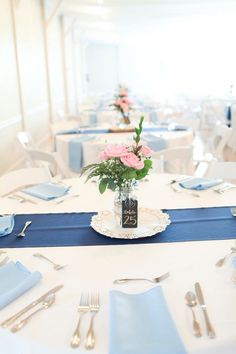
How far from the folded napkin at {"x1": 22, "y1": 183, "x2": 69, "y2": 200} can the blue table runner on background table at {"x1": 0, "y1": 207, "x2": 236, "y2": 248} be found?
244mm

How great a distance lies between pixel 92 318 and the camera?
3.24ft

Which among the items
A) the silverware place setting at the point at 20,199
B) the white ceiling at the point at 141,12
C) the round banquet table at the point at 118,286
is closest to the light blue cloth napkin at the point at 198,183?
the round banquet table at the point at 118,286

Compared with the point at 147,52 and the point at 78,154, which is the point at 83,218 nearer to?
the point at 78,154

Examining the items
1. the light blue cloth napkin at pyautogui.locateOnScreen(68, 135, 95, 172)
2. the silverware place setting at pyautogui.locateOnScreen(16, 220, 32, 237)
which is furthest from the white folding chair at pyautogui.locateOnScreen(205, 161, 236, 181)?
the light blue cloth napkin at pyautogui.locateOnScreen(68, 135, 95, 172)

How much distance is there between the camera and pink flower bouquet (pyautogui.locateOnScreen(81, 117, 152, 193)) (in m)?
1.42

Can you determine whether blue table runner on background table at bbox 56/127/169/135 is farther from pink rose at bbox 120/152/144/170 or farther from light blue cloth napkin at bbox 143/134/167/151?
pink rose at bbox 120/152/144/170

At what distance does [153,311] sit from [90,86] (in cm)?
1680

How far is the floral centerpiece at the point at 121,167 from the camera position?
1423 mm

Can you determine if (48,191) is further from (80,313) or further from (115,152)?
(80,313)

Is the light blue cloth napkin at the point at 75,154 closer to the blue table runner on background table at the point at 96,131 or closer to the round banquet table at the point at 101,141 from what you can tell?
the round banquet table at the point at 101,141

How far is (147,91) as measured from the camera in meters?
17.7

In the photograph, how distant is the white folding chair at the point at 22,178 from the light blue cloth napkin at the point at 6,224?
0.71 meters

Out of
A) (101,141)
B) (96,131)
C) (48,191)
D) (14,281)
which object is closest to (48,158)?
(101,141)

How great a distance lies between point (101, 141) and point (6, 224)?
225 centimetres
